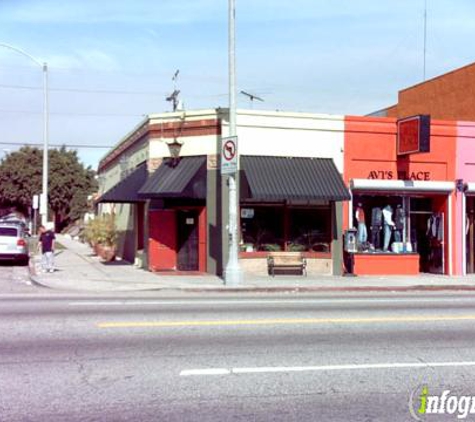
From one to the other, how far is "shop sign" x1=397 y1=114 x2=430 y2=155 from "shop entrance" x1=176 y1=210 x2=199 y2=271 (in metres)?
7.30

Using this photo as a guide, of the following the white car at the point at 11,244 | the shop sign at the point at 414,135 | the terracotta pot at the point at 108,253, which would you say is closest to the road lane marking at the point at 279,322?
the shop sign at the point at 414,135

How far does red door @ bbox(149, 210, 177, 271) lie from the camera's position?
2186 centimetres

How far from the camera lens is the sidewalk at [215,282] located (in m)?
17.2

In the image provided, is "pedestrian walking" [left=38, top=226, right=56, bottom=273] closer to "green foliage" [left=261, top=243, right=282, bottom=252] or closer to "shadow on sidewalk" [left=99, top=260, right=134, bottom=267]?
"shadow on sidewalk" [left=99, top=260, right=134, bottom=267]

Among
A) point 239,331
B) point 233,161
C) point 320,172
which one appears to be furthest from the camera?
point 320,172

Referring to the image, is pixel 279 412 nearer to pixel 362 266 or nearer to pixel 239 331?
pixel 239 331

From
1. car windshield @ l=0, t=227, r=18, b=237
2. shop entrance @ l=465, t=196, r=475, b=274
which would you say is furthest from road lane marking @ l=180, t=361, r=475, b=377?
car windshield @ l=0, t=227, r=18, b=237

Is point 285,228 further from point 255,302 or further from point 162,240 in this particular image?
point 255,302

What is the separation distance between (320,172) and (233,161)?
4105mm

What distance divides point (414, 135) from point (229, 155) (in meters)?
6.87

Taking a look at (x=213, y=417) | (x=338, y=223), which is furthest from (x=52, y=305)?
(x=338, y=223)

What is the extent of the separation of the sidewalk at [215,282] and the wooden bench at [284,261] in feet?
1.91

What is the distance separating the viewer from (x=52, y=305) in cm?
1280

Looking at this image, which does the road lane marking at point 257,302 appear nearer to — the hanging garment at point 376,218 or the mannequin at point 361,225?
the mannequin at point 361,225
